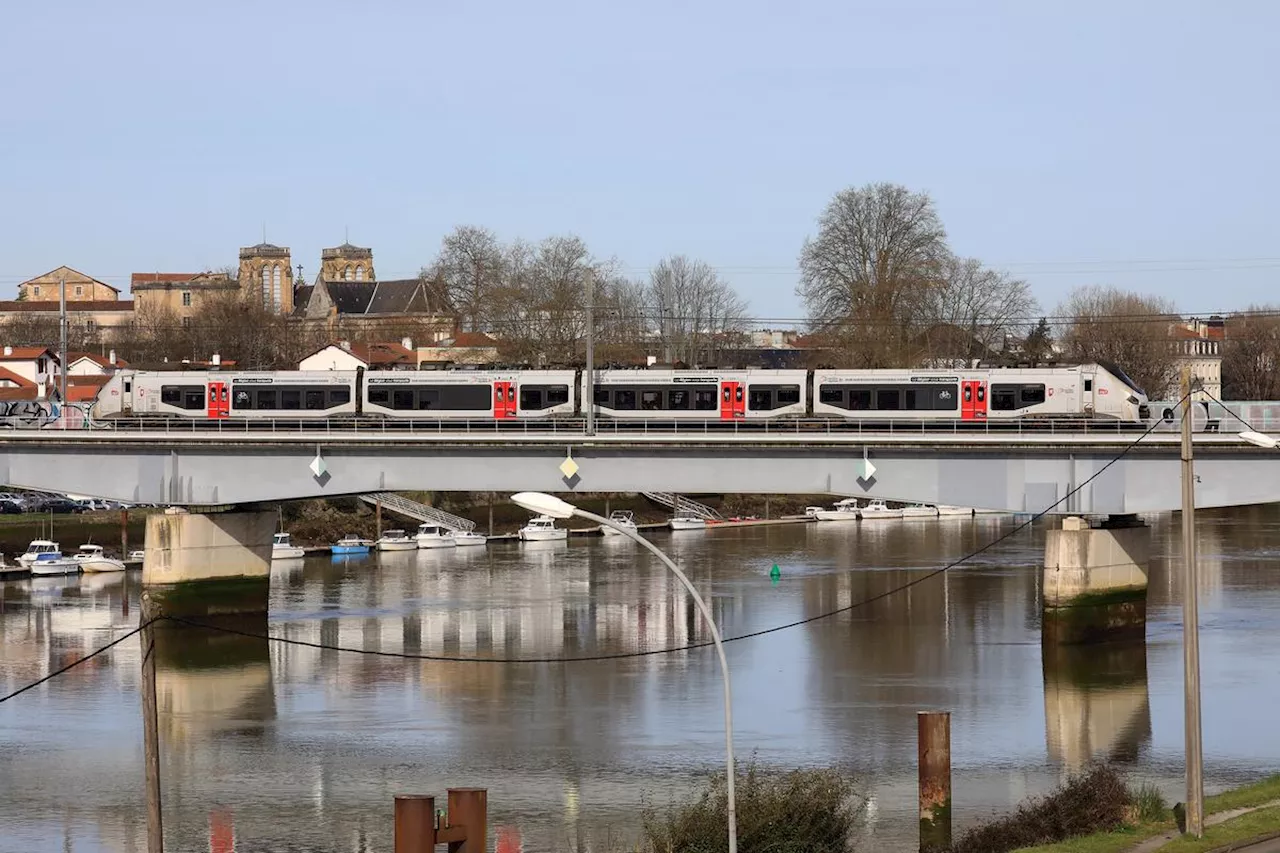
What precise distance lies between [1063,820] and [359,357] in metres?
122

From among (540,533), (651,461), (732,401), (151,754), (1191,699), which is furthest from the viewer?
(540,533)

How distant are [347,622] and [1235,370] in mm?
129942

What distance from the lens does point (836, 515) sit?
5108 inches

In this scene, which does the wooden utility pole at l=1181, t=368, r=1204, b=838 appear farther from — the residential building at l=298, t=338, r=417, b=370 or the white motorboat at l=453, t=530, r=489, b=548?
the residential building at l=298, t=338, r=417, b=370

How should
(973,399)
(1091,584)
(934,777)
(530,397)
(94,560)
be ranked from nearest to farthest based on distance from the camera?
(934,777)
(1091,584)
(973,399)
(530,397)
(94,560)

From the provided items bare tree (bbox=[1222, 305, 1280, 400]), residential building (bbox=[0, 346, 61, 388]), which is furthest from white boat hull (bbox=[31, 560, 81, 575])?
bare tree (bbox=[1222, 305, 1280, 400])

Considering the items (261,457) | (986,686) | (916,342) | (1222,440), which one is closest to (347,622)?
(261,457)

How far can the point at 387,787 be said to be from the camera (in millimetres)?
42375

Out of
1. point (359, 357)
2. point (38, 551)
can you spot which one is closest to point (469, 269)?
point (359, 357)

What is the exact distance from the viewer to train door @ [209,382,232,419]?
7100 cm

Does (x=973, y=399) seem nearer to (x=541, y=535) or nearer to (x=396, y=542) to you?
(x=396, y=542)

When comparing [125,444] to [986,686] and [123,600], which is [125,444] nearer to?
[123,600]

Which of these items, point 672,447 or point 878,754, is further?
point 672,447

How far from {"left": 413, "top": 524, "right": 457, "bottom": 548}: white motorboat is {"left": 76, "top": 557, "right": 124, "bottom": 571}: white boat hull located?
760 inches
